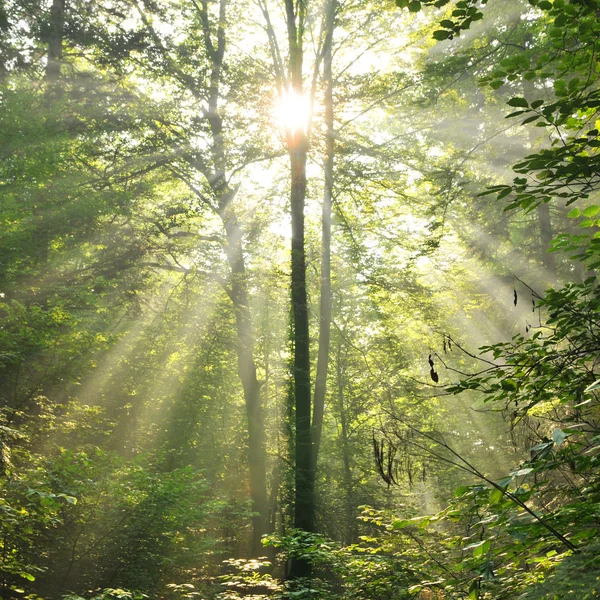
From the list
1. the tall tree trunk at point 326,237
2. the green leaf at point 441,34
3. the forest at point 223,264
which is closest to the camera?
the green leaf at point 441,34

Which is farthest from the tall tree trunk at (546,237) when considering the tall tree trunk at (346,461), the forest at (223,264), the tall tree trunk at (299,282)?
the tall tree trunk at (299,282)

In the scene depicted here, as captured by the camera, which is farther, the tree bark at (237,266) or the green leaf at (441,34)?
the tree bark at (237,266)

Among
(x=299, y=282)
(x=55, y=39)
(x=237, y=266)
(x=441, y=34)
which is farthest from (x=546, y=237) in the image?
(x=441, y=34)

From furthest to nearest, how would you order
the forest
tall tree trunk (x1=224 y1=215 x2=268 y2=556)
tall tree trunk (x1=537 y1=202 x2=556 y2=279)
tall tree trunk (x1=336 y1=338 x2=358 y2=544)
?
tall tree trunk (x1=537 y1=202 x2=556 y2=279), tall tree trunk (x1=224 y1=215 x2=268 y2=556), tall tree trunk (x1=336 y1=338 x2=358 y2=544), the forest

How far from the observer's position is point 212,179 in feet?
46.3

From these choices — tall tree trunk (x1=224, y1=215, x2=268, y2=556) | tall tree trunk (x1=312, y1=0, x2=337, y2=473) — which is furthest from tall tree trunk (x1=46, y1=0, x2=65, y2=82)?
tall tree trunk (x1=312, y1=0, x2=337, y2=473)

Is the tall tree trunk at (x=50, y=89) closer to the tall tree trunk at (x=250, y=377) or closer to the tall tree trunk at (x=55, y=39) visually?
the tall tree trunk at (x=55, y=39)

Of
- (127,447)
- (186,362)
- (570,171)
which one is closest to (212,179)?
(186,362)

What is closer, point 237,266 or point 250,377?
point 237,266

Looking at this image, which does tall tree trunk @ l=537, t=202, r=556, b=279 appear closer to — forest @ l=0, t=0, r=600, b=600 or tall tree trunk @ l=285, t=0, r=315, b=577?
forest @ l=0, t=0, r=600, b=600

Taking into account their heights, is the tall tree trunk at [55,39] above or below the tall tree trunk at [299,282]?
above

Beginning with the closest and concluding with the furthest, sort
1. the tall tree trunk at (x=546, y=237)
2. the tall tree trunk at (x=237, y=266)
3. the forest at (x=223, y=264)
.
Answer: the forest at (x=223, y=264) < the tall tree trunk at (x=237, y=266) < the tall tree trunk at (x=546, y=237)

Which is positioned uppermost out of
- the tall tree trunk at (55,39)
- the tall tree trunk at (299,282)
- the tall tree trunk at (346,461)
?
the tall tree trunk at (55,39)

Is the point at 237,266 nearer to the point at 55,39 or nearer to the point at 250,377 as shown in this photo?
the point at 250,377
